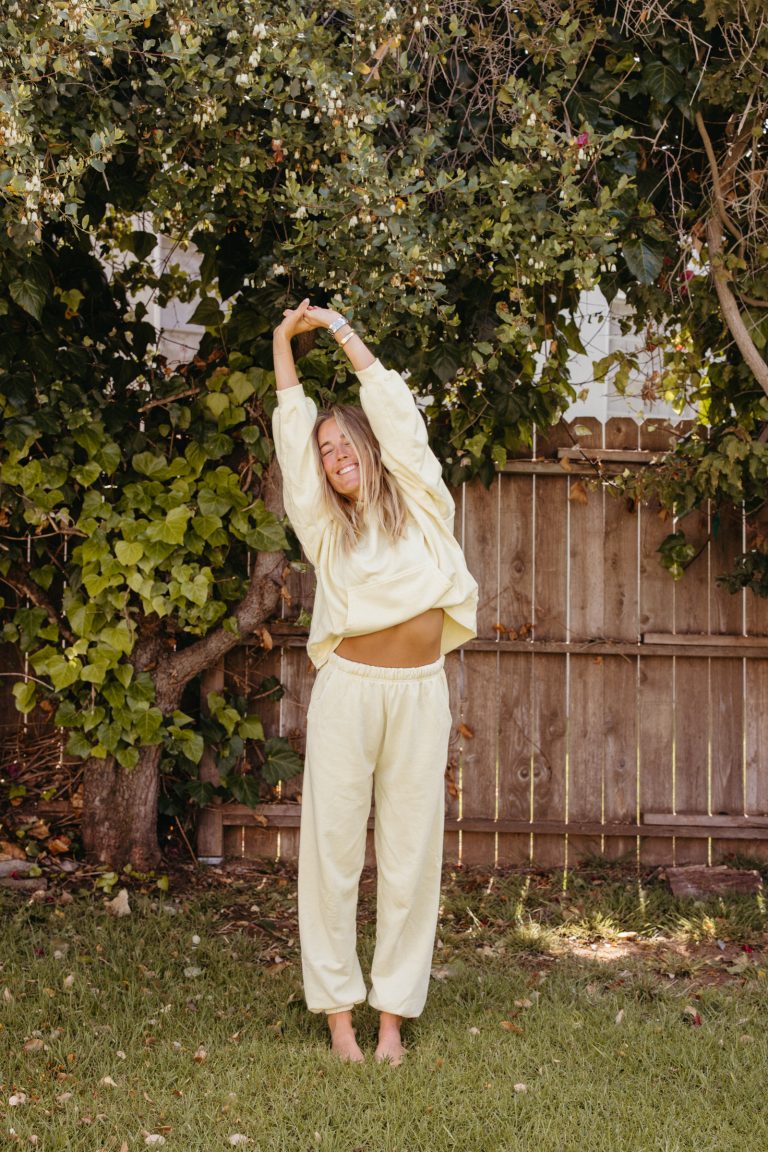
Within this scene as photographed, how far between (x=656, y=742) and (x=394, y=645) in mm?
2241

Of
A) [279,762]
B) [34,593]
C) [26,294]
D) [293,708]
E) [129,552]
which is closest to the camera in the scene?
[26,294]

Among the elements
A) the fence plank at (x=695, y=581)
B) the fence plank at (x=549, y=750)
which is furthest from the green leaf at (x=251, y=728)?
the fence plank at (x=695, y=581)

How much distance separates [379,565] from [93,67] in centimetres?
153

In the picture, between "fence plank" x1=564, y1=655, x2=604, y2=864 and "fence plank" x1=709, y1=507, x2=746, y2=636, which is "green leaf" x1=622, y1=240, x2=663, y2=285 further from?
"fence plank" x1=564, y1=655, x2=604, y2=864

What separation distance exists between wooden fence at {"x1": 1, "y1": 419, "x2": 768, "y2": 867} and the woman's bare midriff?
182 centimetres

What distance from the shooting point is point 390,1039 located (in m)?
2.94

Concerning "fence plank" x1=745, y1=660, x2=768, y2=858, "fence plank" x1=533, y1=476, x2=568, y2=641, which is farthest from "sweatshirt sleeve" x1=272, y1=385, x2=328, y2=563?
"fence plank" x1=745, y1=660, x2=768, y2=858

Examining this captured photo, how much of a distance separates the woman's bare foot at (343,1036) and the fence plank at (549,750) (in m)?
1.97

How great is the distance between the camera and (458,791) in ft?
15.7

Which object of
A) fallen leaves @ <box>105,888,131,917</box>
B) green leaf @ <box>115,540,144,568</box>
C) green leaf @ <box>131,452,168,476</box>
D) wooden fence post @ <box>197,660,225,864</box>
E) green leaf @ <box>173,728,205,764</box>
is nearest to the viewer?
fallen leaves @ <box>105,888,131,917</box>

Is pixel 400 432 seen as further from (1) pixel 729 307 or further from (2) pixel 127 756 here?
(2) pixel 127 756

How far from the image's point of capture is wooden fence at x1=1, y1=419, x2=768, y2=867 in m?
4.79

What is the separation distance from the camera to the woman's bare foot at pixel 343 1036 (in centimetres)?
290

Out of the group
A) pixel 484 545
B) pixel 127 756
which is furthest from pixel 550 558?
pixel 127 756
